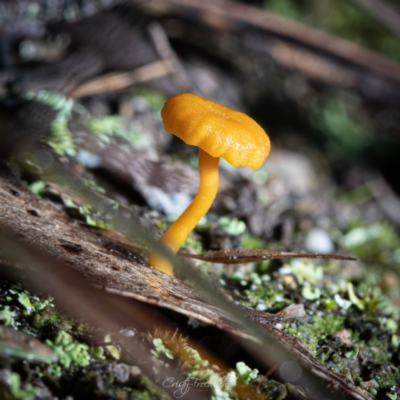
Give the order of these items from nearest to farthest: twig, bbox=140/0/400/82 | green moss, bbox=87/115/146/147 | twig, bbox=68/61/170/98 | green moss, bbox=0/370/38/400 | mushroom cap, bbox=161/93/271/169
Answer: green moss, bbox=0/370/38/400
mushroom cap, bbox=161/93/271/169
green moss, bbox=87/115/146/147
twig, bbox=68/61/170/98
twig, bbox=140/0/400/82

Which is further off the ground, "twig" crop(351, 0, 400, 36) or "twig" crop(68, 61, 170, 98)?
"twig" crop(351, 0, 400, 36)

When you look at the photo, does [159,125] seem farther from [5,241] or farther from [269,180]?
[5,241]

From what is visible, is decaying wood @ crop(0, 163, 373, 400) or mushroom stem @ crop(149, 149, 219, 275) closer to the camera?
decaying wood @ crop(0, 163, 373, 400)

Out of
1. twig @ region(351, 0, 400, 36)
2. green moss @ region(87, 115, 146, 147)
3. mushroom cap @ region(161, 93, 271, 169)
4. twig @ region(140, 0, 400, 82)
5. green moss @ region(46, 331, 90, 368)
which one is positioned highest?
twig @ region(351, 0, 400, 36)

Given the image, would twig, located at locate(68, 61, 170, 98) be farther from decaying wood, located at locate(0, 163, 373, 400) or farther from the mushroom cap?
the mushroom cap

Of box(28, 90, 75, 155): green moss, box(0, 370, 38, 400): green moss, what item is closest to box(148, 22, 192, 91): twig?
box(28, 90, 75, 155): green moss

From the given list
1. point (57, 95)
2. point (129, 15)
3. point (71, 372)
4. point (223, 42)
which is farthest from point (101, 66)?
point (71, 372)

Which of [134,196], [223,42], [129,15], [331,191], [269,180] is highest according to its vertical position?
[223,42]

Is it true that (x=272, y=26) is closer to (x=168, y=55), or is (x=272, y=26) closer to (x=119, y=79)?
(x=168, y=55)

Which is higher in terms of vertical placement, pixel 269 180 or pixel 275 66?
pixel 275 66
